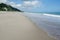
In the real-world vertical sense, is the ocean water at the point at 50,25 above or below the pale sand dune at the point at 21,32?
below

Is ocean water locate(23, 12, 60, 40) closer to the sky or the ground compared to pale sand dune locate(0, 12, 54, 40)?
closer to the ground

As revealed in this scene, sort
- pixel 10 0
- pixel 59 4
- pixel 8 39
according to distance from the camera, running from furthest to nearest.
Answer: pixel 59 4
pixel 10 0
pixel 8 39

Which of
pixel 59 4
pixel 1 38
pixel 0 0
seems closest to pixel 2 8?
pixel 0 0

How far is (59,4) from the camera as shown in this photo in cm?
562

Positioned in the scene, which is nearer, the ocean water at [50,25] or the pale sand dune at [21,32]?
the pale sand dune at [21,32]

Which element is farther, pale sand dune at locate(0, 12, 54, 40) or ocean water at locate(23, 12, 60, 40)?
ocean water at locate(23, 12, 60, 40)

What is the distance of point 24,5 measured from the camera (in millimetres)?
5949

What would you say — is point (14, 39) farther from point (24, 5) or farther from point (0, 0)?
point (0, 0)

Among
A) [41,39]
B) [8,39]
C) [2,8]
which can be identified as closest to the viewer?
[8,39]

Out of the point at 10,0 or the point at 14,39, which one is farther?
the point at 10,0

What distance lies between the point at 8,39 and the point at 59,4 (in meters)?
4.04

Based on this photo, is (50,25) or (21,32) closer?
(21,32)

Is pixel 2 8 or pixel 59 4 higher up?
pixel 59 4

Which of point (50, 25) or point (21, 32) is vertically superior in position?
point (21, 32)
